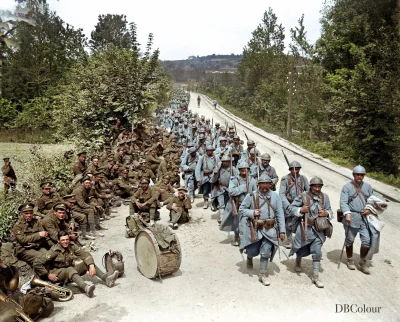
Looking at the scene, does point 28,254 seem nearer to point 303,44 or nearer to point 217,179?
point 217,179

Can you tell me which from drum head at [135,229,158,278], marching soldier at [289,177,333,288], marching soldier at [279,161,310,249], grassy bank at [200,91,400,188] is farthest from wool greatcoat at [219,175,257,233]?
grassy bank at [200,91,400,188]

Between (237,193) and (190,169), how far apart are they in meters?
4.16

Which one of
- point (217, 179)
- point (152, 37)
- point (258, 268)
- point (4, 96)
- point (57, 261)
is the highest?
point (152, 37)

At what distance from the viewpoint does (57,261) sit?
20.7 feet

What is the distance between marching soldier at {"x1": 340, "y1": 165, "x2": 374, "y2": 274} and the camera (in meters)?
6.93

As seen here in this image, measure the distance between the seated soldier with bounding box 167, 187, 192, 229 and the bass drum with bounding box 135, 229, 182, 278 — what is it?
106 inches

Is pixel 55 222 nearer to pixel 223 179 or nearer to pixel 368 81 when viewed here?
pixel 223 179

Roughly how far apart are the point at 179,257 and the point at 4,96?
2893cm

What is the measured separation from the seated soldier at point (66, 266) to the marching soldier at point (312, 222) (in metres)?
3.38

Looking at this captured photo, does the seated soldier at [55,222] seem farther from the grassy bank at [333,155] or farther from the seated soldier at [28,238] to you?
the grassy bank at [333,155]

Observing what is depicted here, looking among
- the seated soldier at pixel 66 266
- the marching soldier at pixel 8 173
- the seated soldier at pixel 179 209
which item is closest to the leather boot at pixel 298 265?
the seated soldier at pixel 66 266

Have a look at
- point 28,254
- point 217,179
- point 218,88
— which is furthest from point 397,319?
point 218,88

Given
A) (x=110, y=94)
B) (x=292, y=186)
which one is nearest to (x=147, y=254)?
(x=292, y=186)

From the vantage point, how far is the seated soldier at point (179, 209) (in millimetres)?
9609
